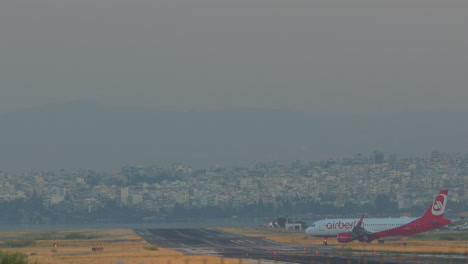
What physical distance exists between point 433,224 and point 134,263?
147ft

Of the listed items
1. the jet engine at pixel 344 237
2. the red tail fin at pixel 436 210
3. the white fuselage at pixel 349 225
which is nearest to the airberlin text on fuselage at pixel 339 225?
the white fuselage at pixel 349 225

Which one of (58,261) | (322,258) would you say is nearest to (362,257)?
(322,258)

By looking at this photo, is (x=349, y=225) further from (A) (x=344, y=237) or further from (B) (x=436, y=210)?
(B) (x=436, y=210)

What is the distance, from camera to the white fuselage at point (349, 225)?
347 ft

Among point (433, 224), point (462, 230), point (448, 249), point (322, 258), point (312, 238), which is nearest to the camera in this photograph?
point (322, 258)

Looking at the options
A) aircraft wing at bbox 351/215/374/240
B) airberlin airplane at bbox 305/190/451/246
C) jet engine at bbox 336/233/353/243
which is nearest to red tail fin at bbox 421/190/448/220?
airberlin airplane at bbox 305/190/451/246

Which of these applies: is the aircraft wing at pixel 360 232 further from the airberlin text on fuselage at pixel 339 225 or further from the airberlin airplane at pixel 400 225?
the airberlin text on fuselage at pixel 339 225

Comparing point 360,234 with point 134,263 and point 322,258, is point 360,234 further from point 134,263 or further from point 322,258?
point 134,263

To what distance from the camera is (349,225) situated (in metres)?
111

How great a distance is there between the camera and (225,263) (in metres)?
70.2

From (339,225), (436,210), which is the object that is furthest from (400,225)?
(339,225)

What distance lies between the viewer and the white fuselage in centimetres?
10575

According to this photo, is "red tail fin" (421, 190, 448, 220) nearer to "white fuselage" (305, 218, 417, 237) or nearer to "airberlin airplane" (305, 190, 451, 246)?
"airberlin airplane" (305, 190, 451, 246)

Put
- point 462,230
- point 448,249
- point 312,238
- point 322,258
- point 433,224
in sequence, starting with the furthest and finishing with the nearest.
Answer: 1. point 462,230
2. point 312,238
3. point 433,224
4. point 448,249
5. point 322,258
